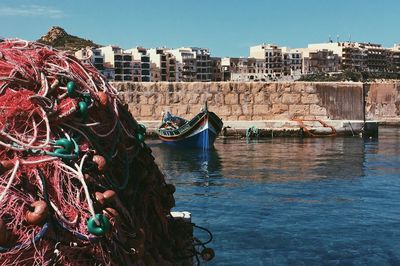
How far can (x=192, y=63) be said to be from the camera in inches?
5689

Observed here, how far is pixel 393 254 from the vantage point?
6410 millimetres

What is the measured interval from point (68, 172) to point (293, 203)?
23.5 ft

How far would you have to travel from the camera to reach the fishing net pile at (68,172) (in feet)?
8.04

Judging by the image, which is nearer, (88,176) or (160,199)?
(88,176)

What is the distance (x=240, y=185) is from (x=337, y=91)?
14.7m

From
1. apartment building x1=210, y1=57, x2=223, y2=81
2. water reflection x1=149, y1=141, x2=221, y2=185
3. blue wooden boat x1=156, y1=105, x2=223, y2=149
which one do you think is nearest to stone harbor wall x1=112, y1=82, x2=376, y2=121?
water reflection x1=149, y1=141, x2=221, y2=185

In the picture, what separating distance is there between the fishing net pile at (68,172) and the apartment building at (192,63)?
13755cm

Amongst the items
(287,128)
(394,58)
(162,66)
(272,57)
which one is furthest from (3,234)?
(394,58)

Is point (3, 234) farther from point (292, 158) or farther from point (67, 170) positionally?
point (292, 158)

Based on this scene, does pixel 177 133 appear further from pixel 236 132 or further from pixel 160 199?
pixel 160 199

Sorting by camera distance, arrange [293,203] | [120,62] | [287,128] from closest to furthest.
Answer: [293,203] → [287,128] → [120,62]

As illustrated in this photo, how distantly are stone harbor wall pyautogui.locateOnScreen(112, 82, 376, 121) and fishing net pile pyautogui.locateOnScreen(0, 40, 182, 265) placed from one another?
2149 cm

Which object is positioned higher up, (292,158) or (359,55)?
(359,55)

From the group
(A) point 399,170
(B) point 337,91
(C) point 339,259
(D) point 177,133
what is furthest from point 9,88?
(B) point 337,91
